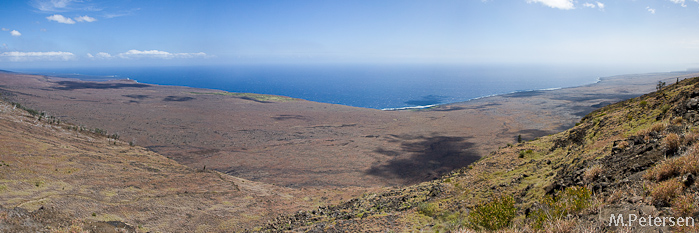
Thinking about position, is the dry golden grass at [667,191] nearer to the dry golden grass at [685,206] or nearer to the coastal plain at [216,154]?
the dry golden grass at [685,206]

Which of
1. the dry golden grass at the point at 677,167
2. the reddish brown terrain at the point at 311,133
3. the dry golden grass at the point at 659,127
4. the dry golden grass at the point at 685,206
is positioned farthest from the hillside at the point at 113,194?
the dry golden grass at the point at 659,127

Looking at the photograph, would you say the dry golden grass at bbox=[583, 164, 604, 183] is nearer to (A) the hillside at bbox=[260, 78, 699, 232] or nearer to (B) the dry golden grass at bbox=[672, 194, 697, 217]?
(A) the hillside at bbox=[260, 78, 699, 232]

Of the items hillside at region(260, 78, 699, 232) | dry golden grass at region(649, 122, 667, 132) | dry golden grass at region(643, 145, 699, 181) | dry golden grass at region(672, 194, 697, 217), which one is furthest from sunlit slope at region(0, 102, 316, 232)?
dry golden grass at region(649, 122, 667, 132)

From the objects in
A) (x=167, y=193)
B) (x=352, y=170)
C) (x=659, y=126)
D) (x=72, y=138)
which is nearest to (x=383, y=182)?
(x=352, y=170)

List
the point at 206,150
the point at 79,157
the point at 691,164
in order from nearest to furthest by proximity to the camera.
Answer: the point at 691,164 < the point at 79,157 < the point at 206,150

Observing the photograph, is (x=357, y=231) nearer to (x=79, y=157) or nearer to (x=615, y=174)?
(x=615, y=174)
